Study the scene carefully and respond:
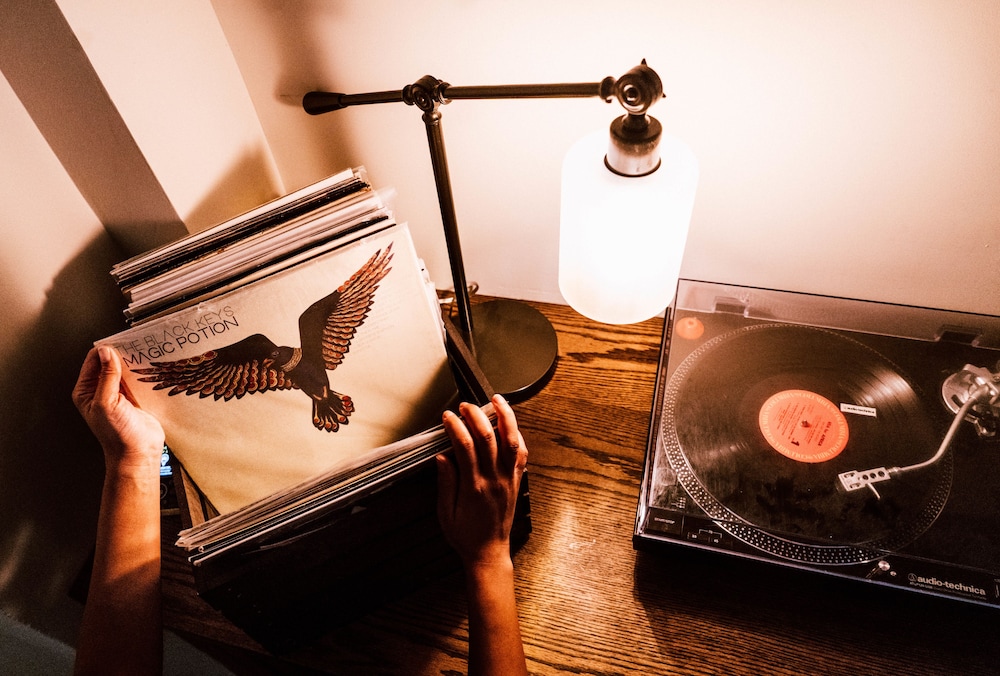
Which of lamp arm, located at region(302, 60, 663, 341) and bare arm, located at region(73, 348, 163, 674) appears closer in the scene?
lamp arm, located at region(302, 60, 663, 341)

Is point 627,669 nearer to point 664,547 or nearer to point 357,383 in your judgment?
point 664,547

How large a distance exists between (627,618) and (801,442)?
337mm

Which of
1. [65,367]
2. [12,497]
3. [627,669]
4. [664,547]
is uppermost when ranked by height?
[65,367]

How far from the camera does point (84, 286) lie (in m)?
0.83

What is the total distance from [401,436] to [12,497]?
516 mm

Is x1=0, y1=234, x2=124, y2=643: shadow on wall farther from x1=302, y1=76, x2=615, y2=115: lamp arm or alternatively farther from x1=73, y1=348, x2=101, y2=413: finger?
x1=302, y1=76, x2=615, y2=115: lamp arm

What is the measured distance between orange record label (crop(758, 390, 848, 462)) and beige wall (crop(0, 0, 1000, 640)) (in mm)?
279

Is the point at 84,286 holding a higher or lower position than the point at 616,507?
higher

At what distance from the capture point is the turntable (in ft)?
2.38

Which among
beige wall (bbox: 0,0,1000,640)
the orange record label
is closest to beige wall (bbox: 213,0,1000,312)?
beige wall (bbox: 0,0,1000,640)

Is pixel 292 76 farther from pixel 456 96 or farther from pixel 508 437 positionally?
pixel 508 437

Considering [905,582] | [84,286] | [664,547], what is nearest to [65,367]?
[84,286]

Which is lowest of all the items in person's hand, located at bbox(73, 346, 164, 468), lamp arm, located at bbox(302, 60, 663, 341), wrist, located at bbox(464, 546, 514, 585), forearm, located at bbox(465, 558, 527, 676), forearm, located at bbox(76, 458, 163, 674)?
forearm, located at bbox(465, 558, 527, 676)

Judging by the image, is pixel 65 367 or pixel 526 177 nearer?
A: pixel 65 367
